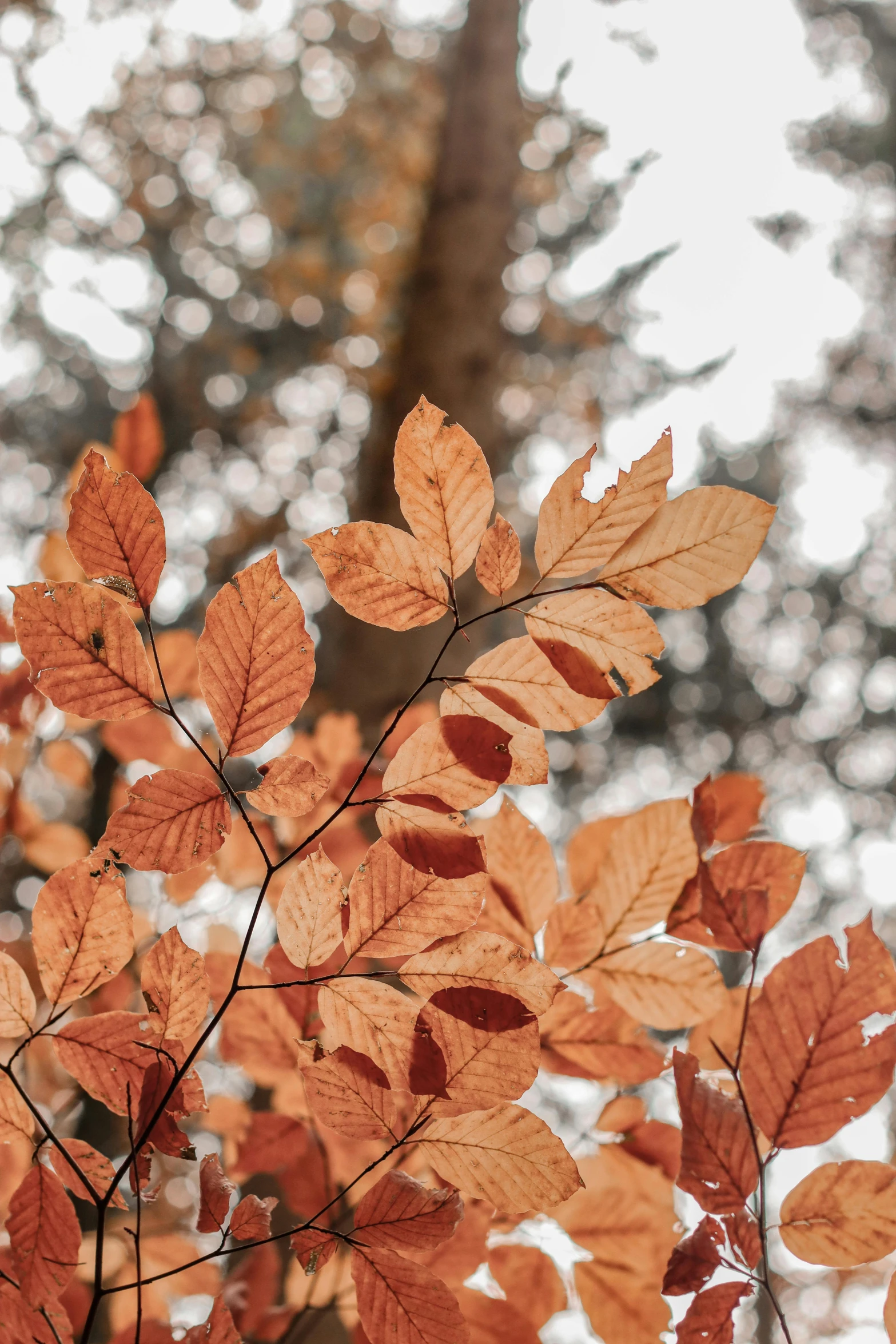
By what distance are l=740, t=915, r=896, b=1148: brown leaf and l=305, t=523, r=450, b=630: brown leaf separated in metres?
0.19

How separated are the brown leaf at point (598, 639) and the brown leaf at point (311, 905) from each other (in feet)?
0.36

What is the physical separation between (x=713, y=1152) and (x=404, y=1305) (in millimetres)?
122

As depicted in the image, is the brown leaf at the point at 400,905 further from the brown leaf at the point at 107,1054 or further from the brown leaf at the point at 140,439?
the brown leaf at the point at 140,439

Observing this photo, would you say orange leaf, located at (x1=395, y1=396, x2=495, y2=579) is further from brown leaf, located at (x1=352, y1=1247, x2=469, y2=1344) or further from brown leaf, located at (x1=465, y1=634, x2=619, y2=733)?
brown leaf, located at (x1=352, y1=1247, x2=469, y2=1344)

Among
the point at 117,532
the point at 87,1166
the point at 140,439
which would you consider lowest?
the point at 87,1166

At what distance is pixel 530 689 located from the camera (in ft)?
0.93

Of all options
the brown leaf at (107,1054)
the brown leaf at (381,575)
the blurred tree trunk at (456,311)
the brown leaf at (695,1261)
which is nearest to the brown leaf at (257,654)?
the brown leaf at (381,575)

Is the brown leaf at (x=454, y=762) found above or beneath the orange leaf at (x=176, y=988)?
above

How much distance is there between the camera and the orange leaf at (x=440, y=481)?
0.27m

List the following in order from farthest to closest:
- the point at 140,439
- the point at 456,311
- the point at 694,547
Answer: the point at 456,311 < the point at 140,439 < the point at 694,547

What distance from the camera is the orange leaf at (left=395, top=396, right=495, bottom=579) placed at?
0.87ft

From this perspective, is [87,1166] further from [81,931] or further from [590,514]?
[590,514]

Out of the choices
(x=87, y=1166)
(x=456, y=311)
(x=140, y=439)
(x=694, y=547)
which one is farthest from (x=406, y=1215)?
(x=456, y=311)

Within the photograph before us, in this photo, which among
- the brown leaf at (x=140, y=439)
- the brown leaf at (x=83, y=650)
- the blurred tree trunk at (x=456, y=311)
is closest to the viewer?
the brown leaf at (x=83, y=650)
